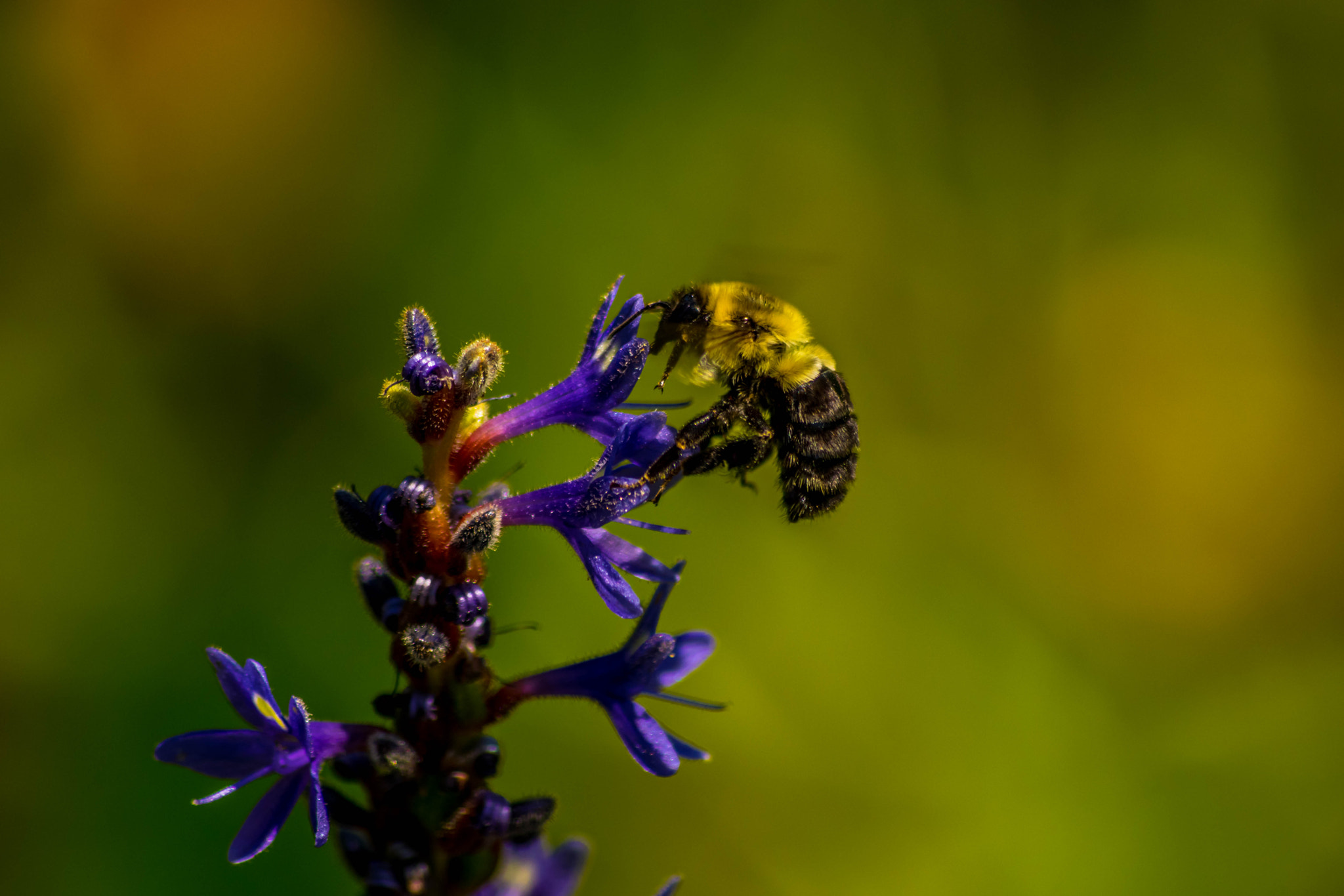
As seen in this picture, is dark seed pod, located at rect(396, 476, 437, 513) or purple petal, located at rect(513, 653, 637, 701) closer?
dark seed pod, located at rect(396, 476, 437, 513)

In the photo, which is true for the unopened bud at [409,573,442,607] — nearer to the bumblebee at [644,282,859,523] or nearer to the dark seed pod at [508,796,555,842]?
the dark seed pod at [508,796,555,842]

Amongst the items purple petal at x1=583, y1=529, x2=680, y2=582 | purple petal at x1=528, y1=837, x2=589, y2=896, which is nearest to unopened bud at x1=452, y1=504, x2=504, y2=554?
purple petal at x1=583, y1=529, x2=680, y2=582

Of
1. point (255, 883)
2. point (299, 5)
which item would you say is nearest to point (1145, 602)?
point (255, 883)

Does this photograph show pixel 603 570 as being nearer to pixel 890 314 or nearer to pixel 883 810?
pixel 883 810

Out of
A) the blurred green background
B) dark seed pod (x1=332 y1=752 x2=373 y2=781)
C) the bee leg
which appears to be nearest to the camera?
dark seed pod (x1=332 y1=752 x2=373 y2=781)

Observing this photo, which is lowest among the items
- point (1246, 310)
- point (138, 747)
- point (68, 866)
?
point (68, 866)

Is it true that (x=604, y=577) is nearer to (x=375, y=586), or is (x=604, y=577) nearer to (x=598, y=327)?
(x=375, y=586)

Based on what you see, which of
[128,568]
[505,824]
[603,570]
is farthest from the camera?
[128,568]
